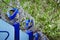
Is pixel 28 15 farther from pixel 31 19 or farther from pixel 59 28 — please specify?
pixel 59 28

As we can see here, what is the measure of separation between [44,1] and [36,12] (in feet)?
0.70

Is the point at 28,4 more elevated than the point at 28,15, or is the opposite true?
the point at 28,4

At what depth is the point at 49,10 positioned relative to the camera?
2.68 metres

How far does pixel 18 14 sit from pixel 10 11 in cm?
13

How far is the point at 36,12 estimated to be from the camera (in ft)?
8.73

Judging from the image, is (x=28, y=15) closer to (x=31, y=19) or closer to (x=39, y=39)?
(x=31, y=19)

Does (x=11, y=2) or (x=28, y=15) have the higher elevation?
(x=11, y=2)

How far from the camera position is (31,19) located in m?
2.65

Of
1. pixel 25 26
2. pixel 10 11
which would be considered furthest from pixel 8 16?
pixel 25 26

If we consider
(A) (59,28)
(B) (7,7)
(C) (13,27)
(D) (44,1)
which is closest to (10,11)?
(B) (7,7)

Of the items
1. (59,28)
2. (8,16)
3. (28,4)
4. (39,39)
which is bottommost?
(39,39)

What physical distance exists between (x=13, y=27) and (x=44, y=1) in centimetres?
63

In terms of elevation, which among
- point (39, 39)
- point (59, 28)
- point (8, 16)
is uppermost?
point (8, 16)

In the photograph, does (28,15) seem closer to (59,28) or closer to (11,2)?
(11,2)
